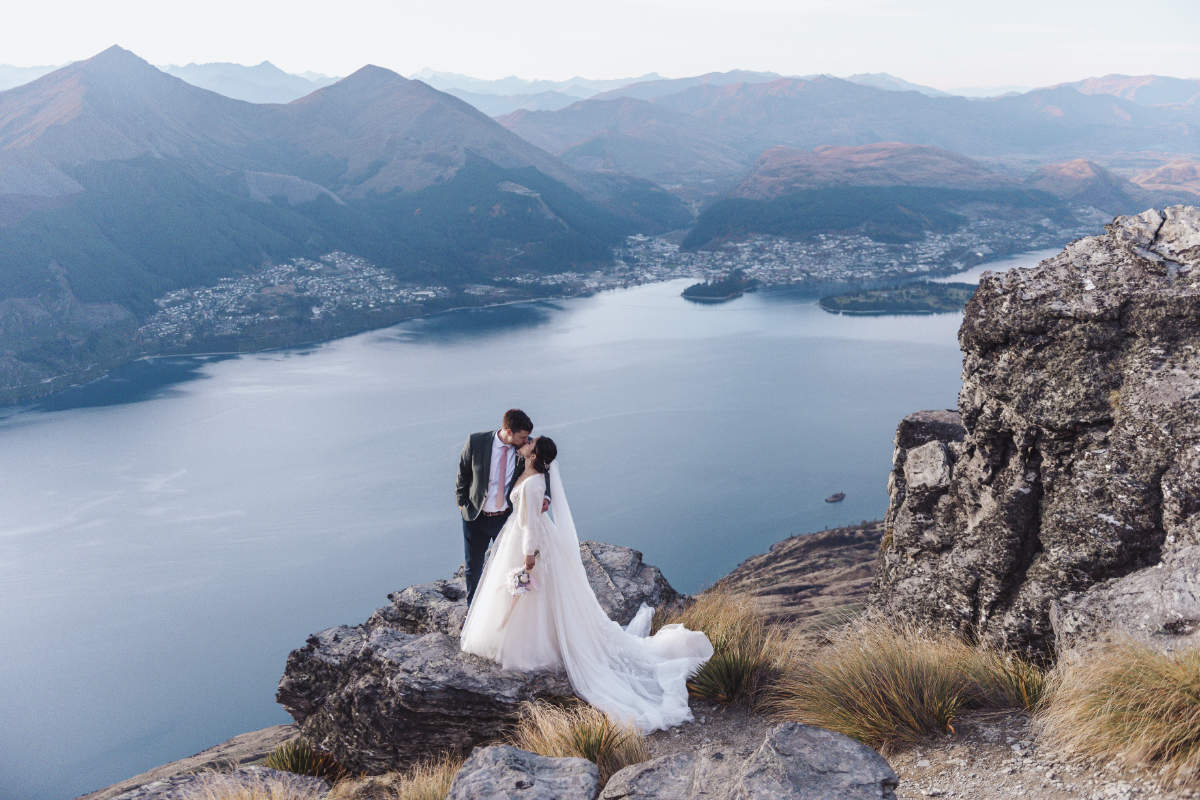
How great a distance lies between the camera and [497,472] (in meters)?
6.35

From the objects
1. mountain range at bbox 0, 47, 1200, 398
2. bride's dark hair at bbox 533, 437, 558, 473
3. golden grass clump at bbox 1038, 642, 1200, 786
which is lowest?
golden grass clump at bbox 1038, 642, 1200, 786

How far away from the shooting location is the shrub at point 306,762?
6207 mm

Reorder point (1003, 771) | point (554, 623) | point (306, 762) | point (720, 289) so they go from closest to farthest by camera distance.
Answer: point (1003, 771) → point (554, 623) → point (306, 762) → point (720, 289)

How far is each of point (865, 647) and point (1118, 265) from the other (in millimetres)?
3315

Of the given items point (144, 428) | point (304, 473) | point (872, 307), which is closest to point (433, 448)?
point (304, 473)

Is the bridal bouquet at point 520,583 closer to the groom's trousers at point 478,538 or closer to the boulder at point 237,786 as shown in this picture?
the groom's trousers at point 478,538

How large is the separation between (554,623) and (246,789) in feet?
7.38

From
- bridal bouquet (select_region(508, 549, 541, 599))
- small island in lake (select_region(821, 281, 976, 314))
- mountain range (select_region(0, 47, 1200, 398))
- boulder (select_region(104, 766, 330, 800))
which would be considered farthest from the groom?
mountain range (select_region(0, 47, 1200, 398))

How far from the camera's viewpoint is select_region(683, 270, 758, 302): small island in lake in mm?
120750

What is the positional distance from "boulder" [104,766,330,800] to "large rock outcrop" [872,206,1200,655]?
15.0 ft

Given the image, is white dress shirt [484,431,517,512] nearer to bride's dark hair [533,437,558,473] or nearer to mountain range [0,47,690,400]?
bride's dark hair [533,437,558,473]

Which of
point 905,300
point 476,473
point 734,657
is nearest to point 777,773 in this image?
point 734,657

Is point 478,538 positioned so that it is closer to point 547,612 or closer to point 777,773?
point 547,612

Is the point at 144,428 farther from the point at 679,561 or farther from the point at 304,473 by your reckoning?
the point at 679,561
